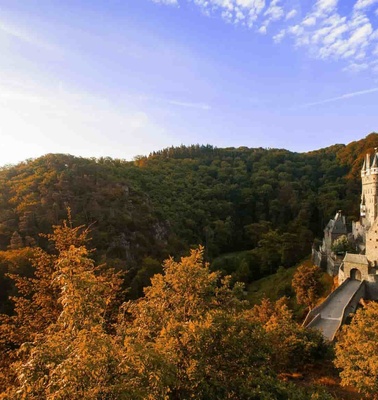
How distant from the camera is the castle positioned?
27.8m

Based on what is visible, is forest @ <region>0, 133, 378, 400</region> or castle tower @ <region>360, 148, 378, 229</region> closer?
forest @ <region>0, 133, 378, 400</region>

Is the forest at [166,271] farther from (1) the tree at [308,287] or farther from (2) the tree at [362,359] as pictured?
(1) the tree at [308,287]

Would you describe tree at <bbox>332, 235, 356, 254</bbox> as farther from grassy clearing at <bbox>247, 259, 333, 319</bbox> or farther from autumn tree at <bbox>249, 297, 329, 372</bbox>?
autumn tree at <bbox>249, 297, 329, 372</bbox>

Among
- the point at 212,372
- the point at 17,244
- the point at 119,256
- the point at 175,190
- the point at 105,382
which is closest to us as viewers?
the point at 105,382

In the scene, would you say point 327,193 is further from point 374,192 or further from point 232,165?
point 232,165

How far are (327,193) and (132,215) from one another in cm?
3919

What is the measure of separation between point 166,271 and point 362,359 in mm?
9601

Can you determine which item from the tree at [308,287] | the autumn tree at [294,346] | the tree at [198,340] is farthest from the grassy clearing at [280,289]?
the tree at [198,340]

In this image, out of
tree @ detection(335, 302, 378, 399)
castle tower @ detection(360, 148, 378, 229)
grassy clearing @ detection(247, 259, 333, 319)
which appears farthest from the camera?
castle tower @ detection(360, 148, 378, 229)

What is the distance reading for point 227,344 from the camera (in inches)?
364

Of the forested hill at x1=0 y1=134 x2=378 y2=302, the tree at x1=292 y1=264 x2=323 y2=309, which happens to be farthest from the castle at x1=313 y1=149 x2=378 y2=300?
the forested hill at x1=0 y1=134 x2=378 y2=302

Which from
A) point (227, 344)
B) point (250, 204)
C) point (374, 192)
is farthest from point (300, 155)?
point (227, 344)

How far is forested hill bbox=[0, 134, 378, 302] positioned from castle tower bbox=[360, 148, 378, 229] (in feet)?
37.8

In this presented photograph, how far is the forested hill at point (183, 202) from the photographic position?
1806 inches
